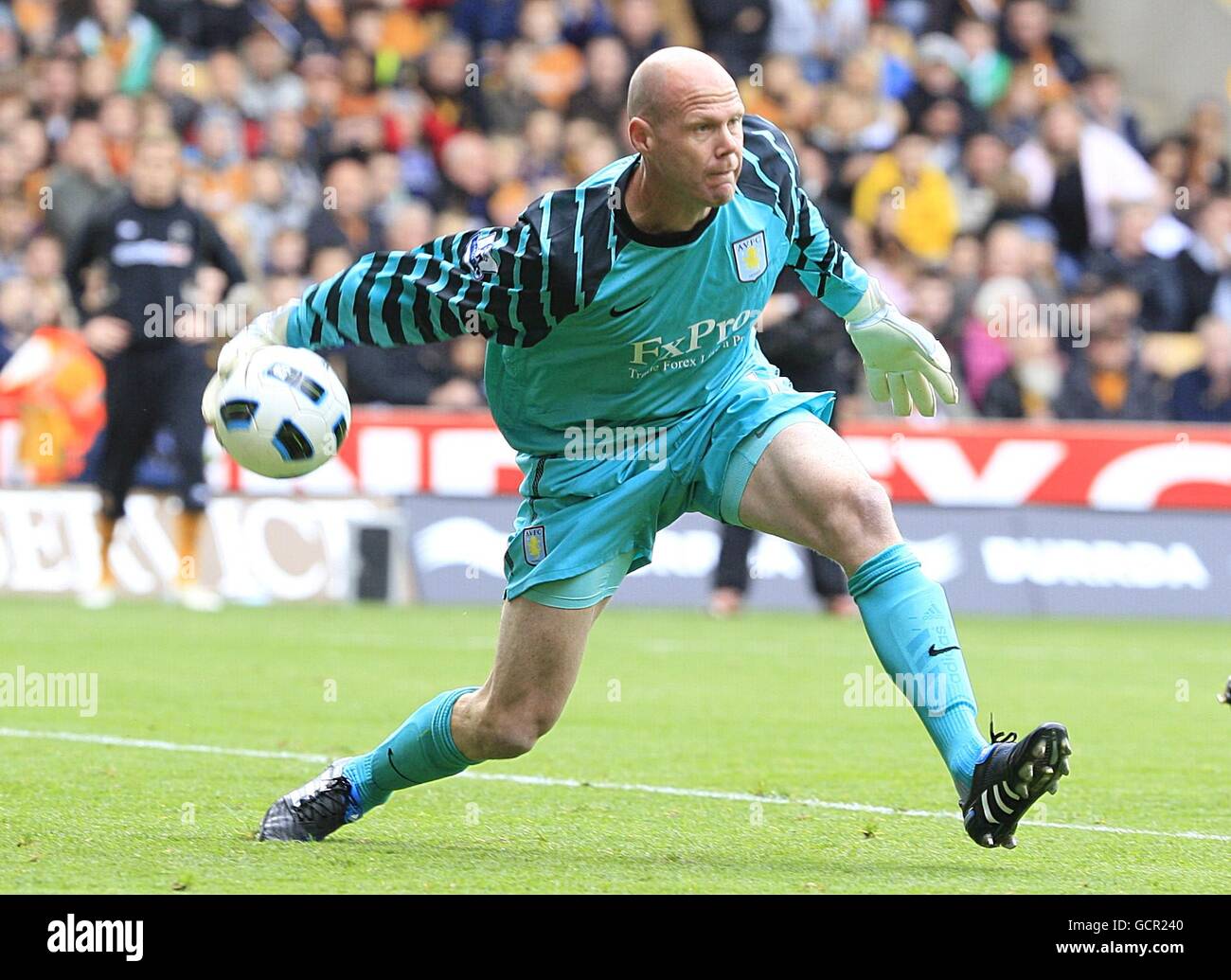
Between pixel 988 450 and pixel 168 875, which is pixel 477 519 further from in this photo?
pixel 168 875

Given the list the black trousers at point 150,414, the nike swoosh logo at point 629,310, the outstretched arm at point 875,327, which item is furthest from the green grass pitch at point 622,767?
Answer: the nike swoosh logo at point 629,310

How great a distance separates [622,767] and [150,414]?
7212 millimetres

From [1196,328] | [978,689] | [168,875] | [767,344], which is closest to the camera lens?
[168,875]

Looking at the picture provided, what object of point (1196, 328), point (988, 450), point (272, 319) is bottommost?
point (272, 319)

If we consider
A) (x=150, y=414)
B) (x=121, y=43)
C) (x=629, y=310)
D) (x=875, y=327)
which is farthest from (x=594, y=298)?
(x=121, y=43)

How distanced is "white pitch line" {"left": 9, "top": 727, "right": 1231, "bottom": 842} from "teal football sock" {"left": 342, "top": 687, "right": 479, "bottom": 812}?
1.19 m

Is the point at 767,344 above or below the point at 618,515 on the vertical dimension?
above

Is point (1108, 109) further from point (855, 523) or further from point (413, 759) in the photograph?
point (413, 759)

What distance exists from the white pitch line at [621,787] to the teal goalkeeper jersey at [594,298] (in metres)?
1.53

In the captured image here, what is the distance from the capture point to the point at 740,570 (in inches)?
555

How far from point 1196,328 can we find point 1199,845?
1264 centimetres

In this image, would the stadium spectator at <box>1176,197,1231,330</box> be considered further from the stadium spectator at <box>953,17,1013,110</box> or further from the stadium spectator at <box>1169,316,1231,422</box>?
the stadium spectator at <box>953,17,1013,110</box>

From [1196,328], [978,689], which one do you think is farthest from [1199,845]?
[1196,328]

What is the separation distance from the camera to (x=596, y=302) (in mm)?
5609
